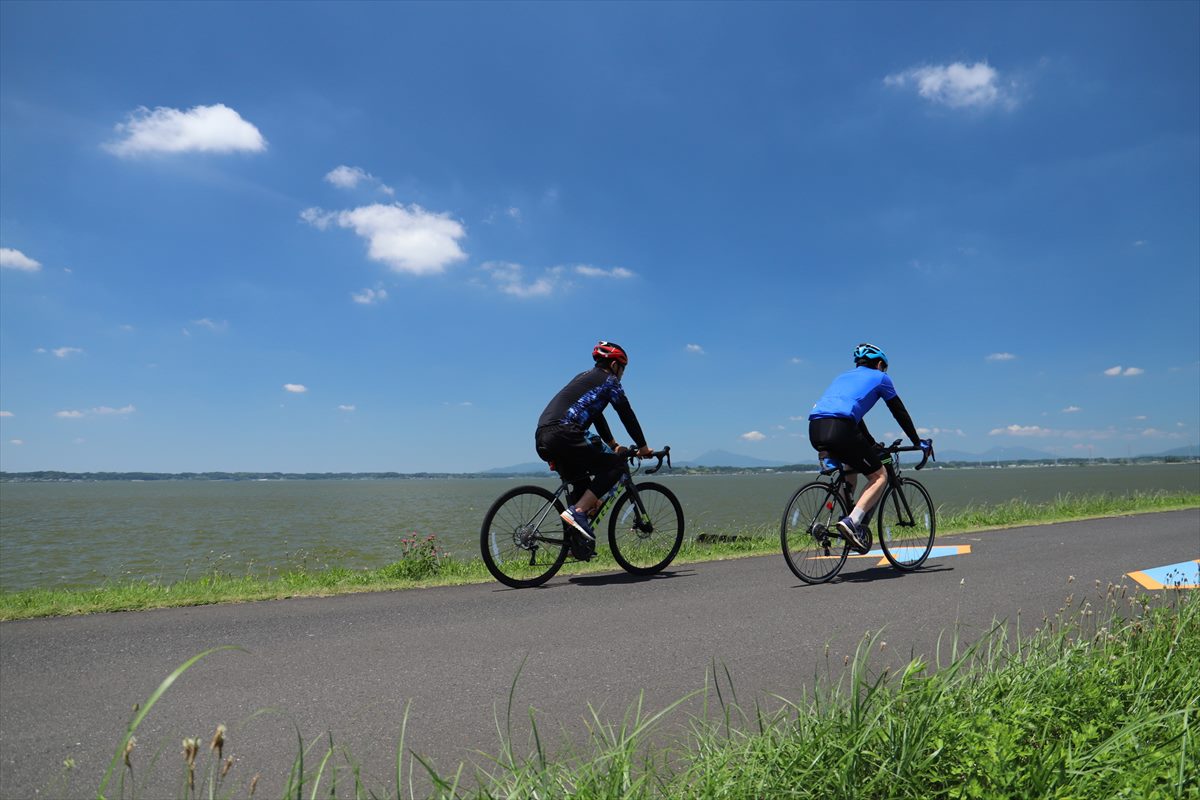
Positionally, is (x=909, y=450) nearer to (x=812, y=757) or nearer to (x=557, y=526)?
(x=557, y=526)

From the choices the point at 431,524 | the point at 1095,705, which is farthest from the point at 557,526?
the point at 431,524

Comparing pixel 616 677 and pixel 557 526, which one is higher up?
pixel 557 526

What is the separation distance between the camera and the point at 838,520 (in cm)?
719

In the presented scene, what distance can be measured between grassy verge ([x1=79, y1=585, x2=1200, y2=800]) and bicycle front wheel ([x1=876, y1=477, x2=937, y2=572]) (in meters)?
4.60

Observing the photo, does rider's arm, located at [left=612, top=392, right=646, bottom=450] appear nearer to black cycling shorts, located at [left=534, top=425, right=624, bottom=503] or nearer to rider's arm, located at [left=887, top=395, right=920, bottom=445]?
black cycling shorts, located at [left=534, top=425, right=624, bottom=503]

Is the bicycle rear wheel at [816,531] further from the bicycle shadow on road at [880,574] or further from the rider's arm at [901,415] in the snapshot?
the rider's arm at [901,415]

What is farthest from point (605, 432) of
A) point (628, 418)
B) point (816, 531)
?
point (816, 531)

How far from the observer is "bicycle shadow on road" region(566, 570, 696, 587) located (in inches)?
276

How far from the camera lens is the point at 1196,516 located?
1309 centimetres

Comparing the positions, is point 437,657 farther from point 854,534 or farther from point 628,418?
point 854,534

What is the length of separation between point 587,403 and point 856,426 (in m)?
2.63

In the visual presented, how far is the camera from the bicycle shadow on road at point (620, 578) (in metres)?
7.01

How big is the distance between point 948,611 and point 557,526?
11.6ft

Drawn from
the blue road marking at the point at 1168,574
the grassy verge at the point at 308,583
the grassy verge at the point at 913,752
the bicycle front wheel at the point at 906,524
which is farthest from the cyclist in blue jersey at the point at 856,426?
the grassy verge at the point at 913,752
